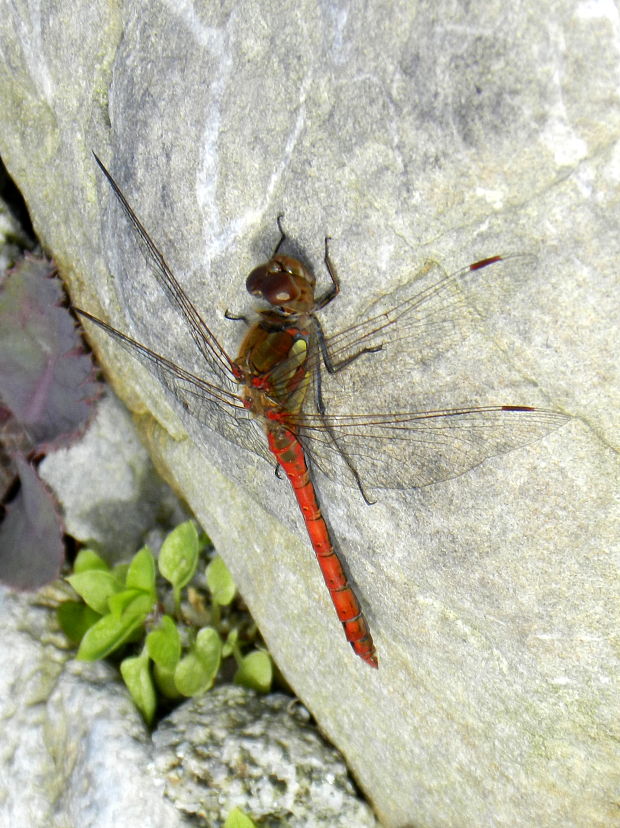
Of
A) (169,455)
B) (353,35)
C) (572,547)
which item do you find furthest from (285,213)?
(169,455)

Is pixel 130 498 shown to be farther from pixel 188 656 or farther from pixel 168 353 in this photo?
pixel 168 353

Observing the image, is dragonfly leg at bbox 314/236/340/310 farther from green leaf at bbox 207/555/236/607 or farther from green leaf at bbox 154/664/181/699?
green leaf at bbox 154/664/181/699

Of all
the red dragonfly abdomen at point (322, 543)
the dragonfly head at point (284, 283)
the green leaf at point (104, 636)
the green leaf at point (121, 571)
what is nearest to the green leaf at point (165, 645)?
the green leaf at point (104, 636)

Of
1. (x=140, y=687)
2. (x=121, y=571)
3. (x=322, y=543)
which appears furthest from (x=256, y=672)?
(x=322, y=543)

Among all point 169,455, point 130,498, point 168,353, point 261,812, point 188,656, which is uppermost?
point 168,353

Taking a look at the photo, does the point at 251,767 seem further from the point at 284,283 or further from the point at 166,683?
the point at 284,283

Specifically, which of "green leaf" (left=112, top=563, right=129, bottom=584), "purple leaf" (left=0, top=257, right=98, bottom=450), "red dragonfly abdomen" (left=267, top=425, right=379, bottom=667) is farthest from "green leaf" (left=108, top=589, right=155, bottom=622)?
"red dragonfly abdomen" (left=267, top=425, right=379, bottom=667)

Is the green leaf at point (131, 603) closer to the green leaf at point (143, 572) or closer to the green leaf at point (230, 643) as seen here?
the green leaf at point (143, 572)
